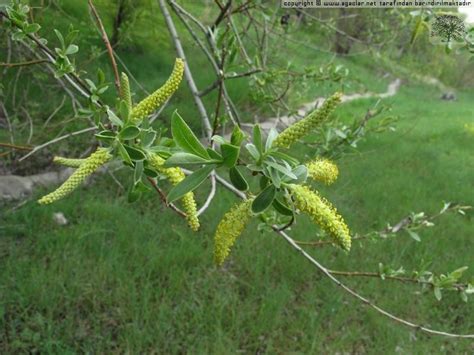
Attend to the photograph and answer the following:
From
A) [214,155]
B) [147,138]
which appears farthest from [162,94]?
[214,155]

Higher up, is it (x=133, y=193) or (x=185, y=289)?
(x=133, y=193)

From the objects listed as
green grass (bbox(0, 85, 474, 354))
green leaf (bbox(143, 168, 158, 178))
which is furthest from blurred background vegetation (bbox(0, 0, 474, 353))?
green leaf (bbox(143, 168, 158, 178))

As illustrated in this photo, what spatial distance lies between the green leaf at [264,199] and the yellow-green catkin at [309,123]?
0.07 meters

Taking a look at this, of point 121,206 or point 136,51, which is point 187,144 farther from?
point 136,51

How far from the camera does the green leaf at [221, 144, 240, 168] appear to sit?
623 mm

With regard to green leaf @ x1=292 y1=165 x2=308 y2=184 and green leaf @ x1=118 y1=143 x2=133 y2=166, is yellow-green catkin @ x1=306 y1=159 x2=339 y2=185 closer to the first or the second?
green leaf @ x1=292 y1=165 x2=308 y2=184

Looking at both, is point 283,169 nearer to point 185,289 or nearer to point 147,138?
point 147,138

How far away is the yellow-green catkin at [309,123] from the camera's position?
644 millimetres

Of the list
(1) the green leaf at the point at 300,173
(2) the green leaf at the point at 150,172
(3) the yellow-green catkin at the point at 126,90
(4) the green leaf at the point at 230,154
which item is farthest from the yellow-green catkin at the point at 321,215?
(3) the yellow-green catkin at the point at 126,90

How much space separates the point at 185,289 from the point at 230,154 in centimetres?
234

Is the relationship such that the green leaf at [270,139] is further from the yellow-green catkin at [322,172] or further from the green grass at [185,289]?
the green grass at [185,289]

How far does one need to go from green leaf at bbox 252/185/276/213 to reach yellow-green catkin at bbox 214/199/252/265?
0.21 ft

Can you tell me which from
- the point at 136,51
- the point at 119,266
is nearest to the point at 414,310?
the point at 119,266

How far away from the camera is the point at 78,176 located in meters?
0.71
